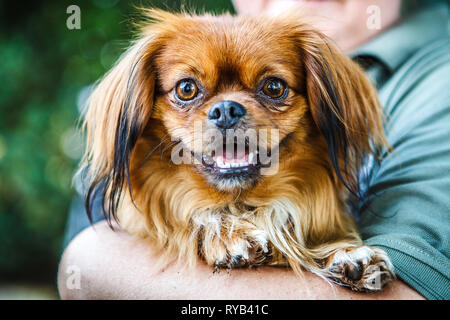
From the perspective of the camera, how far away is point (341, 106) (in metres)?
1.61

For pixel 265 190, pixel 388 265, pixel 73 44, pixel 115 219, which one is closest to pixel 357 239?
pixel 388 265

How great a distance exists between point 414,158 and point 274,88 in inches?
23.2

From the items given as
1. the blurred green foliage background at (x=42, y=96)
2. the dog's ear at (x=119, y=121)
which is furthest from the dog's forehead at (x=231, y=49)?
the blurred green foliage background at (x=42, y=96)

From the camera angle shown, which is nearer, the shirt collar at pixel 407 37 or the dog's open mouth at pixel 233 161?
the dog's open mouth at pixel 233 161

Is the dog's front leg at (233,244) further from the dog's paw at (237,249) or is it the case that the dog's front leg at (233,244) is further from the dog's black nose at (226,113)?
the dog's black nose at (226,113)

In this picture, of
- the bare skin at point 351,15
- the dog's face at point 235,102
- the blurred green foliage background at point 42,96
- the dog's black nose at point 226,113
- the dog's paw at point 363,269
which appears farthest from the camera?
the blurred green foliage background at point 42,96

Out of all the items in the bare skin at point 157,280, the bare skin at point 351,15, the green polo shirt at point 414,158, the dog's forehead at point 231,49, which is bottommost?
the bare skin at point 157,280

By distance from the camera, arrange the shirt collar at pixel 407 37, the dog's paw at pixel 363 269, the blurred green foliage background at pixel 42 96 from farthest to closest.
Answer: the blurred green foliage background at pixel 42 96 < the shirt collar at pixel 407 37 < the dog's paw at pixel 363 269

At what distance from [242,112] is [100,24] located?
233cm

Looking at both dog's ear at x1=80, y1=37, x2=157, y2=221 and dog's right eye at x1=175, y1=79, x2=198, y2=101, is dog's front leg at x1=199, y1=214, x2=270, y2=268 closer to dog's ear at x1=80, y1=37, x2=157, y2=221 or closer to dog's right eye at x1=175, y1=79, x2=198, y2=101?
dog's ear at x1=80, y1=37, x2=157, y2=221

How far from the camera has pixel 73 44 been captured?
3.48m

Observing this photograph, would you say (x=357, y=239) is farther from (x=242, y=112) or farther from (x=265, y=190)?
(x=242, y=112)

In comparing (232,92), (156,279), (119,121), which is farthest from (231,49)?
(156,279)

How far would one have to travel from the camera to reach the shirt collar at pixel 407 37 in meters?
2.00
